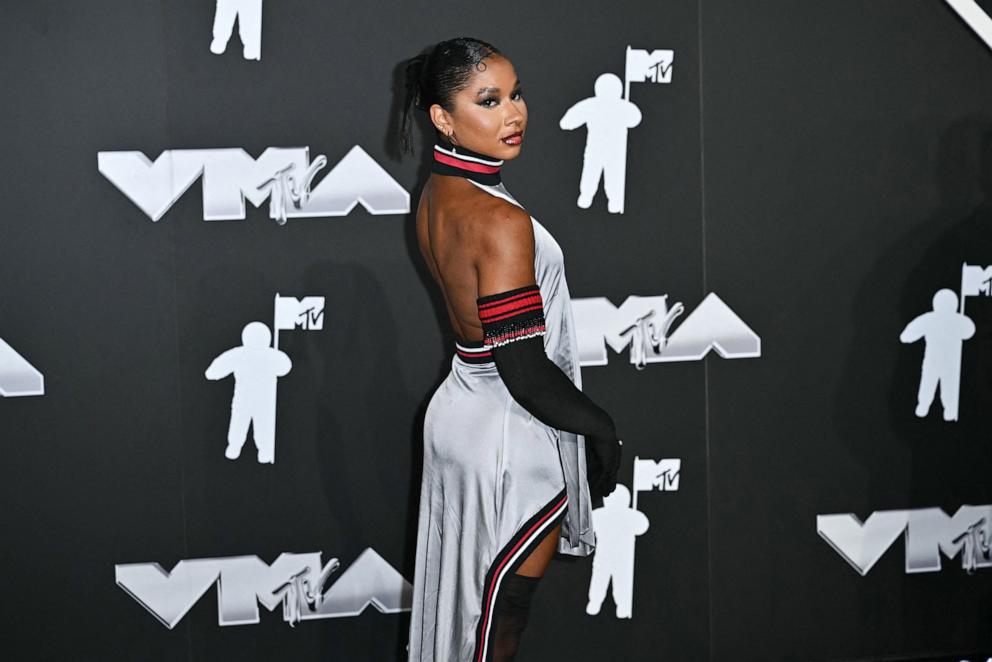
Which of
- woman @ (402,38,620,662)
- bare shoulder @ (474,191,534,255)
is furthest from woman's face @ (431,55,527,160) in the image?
bare shoulder @ (474,191,534,255)

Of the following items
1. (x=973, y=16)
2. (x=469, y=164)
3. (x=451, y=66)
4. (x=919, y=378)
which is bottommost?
(x=919, y=378)

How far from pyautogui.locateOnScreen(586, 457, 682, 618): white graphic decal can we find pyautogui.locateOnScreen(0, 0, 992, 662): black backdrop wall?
0.01 meters

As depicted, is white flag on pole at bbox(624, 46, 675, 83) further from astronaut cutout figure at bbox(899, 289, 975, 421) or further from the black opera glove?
the black opera glove

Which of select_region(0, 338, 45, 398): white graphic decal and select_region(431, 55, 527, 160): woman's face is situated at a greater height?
select_region(431, 55, 527, 160): woman's face

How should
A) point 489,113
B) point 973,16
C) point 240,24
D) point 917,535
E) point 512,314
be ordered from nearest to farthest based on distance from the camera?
1. point 512,314
2. point 489,113
3. point 240,24
4. point 973,16
5. point 917,535

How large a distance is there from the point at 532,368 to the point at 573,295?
3.32 feet

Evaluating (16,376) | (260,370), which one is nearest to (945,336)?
(260,370)

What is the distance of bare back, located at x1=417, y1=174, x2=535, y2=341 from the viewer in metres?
1.77

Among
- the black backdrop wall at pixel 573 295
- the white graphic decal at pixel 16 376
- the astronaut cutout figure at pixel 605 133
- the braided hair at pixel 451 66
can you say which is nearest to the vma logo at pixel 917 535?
the black backdrop wall at pixel 573 295

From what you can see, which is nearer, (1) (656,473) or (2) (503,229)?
(2) (503,229)

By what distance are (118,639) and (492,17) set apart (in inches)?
72.2

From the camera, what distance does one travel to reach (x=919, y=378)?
9.69ft

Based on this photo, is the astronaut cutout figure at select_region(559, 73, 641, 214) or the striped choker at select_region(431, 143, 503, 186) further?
the astronaut cutout figure at select_region(559, 73, 641, 214)

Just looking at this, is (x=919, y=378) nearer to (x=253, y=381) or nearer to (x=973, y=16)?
(x=973, y=16)
